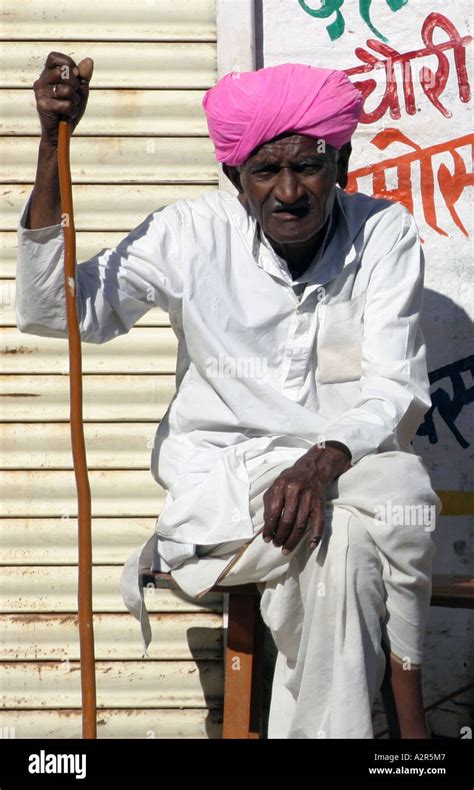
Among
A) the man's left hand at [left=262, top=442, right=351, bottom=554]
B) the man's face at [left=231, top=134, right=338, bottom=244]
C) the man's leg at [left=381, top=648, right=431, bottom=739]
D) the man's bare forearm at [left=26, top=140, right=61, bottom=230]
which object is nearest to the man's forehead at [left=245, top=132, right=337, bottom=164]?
the man's face at [left=231, top=134, right=338, bottom=244]

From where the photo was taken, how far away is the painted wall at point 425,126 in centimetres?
486

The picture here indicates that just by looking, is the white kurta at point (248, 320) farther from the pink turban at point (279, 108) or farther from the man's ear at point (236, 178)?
the pink turban at point (279, 108)

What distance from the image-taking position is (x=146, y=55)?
4.82 metres

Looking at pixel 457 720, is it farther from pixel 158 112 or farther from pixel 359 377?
pixel 158 112

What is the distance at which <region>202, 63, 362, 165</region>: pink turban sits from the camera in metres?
3.64

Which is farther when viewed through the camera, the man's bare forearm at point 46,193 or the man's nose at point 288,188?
the man's nose at point 288,188

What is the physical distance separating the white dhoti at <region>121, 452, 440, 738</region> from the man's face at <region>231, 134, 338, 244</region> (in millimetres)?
747

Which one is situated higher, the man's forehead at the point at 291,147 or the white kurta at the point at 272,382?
the man's forehead at the point at 291,147

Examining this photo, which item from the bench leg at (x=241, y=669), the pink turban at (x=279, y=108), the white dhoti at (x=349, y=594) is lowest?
the bench leg at (x=241, y=669)

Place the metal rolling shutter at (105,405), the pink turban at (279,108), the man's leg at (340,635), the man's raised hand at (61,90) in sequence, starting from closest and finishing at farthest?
the man's leg at (340,635) → the man's raised hand at (61,90) → the pink turban at (279,108) → the metal rolling shutter at (105,405)

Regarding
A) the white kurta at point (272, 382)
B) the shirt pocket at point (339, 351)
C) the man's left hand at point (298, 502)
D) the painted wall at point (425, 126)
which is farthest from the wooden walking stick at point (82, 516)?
the painted wall at point (425, 126)

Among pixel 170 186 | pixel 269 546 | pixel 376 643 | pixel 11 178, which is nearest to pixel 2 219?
pixel 11 178

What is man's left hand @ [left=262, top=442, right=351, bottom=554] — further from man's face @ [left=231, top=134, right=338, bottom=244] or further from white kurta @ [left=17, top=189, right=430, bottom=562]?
man's face @ [left=231, top=134, right=338, bottom=244]

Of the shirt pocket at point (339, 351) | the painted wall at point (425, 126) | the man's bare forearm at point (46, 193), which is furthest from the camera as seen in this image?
the painted wall at point (425, 126)
